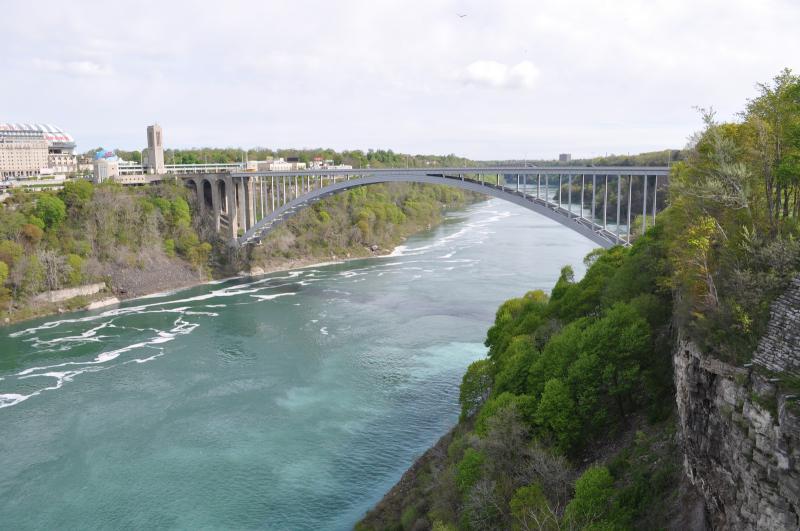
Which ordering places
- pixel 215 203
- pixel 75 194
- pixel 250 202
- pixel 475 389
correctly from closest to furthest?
pixel 475 389, pixel 75 194, pixel 215 203, pixel 250 202

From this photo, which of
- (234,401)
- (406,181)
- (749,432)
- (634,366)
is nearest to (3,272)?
(234,401)

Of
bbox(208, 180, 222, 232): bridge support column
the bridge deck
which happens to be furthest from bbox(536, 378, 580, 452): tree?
bbox(208, 180, 222, 232): bridge support column

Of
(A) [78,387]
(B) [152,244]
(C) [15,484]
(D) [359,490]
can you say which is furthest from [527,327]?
(B) [152,244]

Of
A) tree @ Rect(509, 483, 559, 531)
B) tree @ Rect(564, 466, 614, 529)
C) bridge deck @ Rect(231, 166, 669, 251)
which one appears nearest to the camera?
tree @ Rect(564, 466, 614, 529)

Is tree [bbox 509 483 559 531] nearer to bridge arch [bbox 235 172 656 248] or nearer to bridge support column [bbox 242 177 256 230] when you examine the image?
bridge arch [bbox 235 172 656 248]

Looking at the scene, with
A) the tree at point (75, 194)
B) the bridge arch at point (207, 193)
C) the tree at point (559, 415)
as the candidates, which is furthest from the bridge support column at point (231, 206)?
the tree at point (559, 415)

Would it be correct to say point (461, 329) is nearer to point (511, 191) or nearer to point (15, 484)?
point (511, 191)

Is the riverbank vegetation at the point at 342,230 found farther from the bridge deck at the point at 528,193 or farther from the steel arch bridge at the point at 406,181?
the bridge deck at the point at 528,193

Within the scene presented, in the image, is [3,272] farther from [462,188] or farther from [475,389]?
[475,389]
